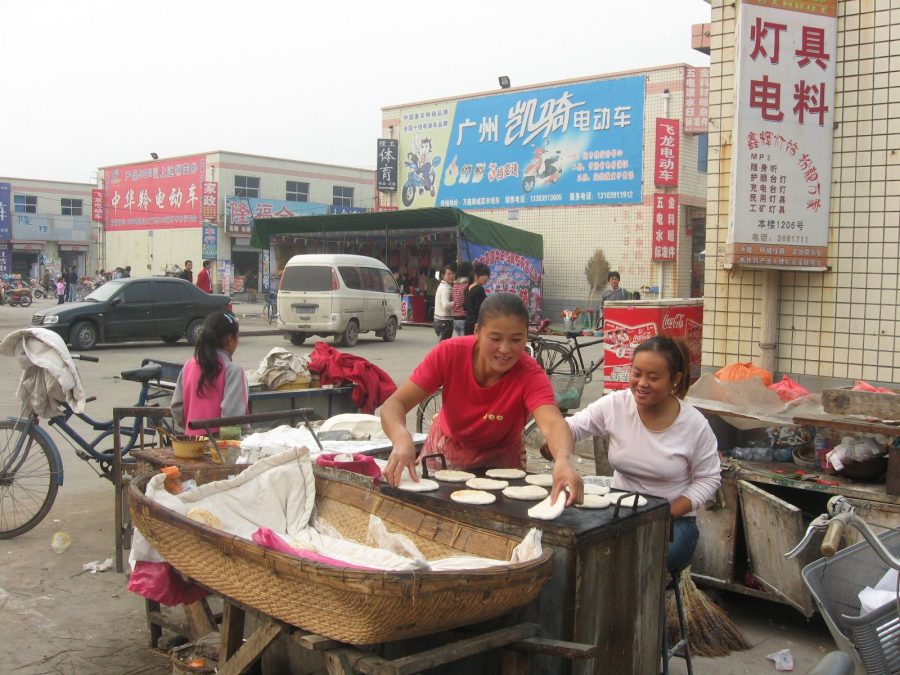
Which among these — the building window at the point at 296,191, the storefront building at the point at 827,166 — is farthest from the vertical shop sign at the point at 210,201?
the storefront building at the point at 827,166

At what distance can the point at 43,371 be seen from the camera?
5227mm

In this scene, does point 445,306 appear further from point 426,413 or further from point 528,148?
point 528,148

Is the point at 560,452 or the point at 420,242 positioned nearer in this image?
the point at 560,452

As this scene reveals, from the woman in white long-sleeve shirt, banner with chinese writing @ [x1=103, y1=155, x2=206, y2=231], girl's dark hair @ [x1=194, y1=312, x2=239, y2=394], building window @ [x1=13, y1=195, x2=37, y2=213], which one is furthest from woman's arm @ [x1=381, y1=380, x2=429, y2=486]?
building window @ [x1=13, y1=195, x2=37, y2=213]

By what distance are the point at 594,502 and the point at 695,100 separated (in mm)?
22989

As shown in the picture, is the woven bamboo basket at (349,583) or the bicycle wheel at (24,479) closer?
the woven bamboo basket at (349,583)

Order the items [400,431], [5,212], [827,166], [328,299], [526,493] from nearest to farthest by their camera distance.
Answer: [526,493] < [400,431] < [827,166] < [328,299] < [5,212]

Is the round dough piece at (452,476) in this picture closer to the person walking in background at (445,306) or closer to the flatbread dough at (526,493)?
the flatbread dough at (526,493)

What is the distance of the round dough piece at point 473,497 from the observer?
279cm

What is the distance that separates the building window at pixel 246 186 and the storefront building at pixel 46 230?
13477 mm

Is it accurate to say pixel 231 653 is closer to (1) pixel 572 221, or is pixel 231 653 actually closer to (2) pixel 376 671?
(2) pixel 376 671

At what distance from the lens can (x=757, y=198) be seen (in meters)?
5.57

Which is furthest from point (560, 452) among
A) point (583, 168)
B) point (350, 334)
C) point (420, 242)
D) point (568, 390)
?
point (420, 242)

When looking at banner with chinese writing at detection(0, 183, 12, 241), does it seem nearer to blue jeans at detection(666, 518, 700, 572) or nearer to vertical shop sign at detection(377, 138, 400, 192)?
vertical shop sign at detection(377, 138, 400, 192)
